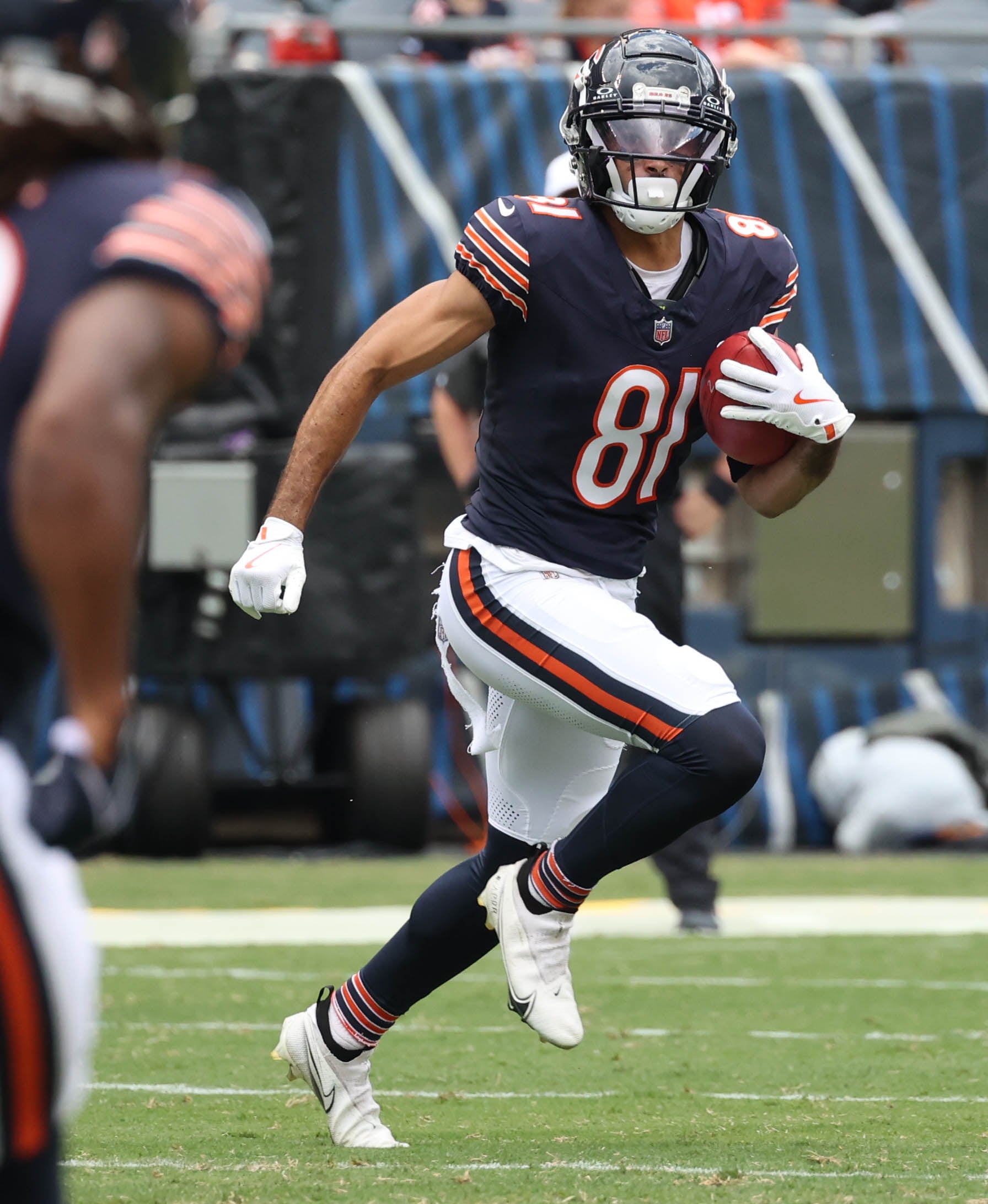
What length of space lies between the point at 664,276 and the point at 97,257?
6.89 feet

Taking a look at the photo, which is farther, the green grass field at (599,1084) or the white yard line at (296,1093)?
the white yard line at (296,1093)

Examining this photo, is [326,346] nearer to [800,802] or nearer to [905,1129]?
[800,802]

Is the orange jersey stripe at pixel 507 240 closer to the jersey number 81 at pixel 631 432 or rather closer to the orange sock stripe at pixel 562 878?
the jersey number 81 at pixel 631 432

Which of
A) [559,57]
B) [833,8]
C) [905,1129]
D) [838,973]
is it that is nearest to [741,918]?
[838,973]

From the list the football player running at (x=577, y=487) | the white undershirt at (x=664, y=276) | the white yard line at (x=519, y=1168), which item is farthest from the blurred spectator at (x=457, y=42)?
the white yard line at (x=519, y=1168)

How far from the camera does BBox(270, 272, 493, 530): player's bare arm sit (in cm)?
341

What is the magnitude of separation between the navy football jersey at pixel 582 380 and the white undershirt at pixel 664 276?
0.06 feet

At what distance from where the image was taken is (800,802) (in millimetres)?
9703

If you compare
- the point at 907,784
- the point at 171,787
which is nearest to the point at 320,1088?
the point at 171,787

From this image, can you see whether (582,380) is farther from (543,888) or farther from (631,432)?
(543,888)

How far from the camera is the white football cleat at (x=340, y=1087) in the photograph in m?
3.57

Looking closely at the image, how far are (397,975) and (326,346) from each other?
607 centimetres

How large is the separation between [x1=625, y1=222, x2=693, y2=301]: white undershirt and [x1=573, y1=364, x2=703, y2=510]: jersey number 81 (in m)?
0.14

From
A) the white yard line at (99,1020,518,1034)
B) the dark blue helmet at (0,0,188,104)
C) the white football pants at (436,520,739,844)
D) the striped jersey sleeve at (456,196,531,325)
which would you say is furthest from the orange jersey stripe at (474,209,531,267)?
the white yard line at (99,1020,518,1034)
